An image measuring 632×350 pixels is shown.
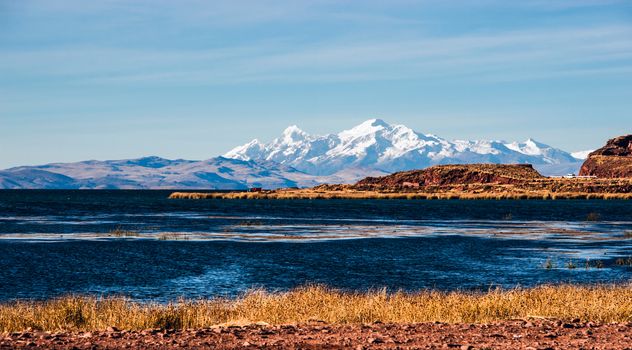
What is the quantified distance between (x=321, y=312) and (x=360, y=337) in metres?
4.77

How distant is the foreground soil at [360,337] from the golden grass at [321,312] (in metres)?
1.53

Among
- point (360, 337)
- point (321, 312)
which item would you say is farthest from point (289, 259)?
point (360, 337)

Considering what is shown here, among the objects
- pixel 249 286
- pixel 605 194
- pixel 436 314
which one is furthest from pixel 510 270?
pixel 605 194

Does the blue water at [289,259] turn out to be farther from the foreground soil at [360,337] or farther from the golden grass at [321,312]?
the foreground soil at [360,337]

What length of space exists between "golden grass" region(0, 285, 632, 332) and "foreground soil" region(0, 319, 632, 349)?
1.53 m

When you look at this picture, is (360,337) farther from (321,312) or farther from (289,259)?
(289,259)

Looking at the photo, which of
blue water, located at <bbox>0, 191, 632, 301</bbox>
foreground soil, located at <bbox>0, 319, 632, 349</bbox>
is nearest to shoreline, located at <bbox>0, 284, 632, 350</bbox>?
foreground soil, located at <bbox>0, 319, 632, 349</bbox>

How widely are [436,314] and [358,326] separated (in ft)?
9.87

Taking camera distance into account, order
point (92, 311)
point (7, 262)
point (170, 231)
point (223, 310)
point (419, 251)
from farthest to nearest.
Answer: point (170, 231) → point (419, 251) → point (7, 262) → point (223, 310) → point (92, 311)

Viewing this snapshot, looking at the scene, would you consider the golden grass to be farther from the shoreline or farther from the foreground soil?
the foreground soil

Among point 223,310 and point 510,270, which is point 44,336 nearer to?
point 223,310

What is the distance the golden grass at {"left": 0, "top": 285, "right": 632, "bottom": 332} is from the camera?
22109 mm

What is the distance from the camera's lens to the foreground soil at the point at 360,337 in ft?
59.7

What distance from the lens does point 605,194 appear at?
193 metres
